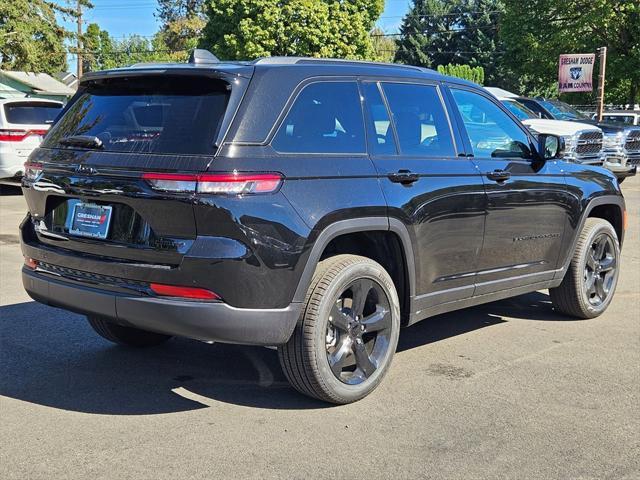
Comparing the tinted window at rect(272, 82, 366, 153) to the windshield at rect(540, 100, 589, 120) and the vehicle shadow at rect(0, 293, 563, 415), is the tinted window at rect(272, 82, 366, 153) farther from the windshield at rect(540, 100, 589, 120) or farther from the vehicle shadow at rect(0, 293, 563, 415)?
the windshield at rect(540, 100, 589, 120)

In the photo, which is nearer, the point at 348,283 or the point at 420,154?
→ the point at 348,283

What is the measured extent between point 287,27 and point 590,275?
3570 cm

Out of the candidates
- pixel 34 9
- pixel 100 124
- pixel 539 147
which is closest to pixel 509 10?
pixel 34 9

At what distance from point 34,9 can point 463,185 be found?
107 feet

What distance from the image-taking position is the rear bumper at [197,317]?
360cm

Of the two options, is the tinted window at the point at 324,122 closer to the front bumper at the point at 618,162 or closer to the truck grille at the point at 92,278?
the truck grille at the point at 92,278

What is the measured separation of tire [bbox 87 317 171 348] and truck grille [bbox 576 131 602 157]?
11.3m

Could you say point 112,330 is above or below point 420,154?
below

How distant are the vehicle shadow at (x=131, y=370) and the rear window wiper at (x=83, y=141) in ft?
4.65

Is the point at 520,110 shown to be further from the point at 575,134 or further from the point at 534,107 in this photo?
the point at 575,134

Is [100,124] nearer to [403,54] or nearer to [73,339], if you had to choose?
[73,339]

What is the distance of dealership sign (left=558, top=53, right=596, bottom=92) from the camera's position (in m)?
23.7

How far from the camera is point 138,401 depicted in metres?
4.16

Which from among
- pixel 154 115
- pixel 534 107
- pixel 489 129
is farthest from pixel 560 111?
Answer: pixel 154 115
